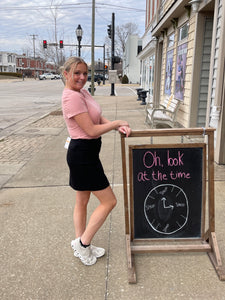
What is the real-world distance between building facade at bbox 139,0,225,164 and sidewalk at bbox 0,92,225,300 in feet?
4.67

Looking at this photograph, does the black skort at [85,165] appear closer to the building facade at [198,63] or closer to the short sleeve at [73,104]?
the short sleeve at [73,104]

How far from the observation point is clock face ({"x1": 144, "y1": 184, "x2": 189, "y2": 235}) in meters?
2.77

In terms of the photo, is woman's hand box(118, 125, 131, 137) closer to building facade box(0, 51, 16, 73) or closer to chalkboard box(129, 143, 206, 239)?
chalkboard box(129, 143, 206, 239)

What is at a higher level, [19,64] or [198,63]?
[19,64]

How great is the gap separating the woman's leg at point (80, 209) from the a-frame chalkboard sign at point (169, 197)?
376 mm

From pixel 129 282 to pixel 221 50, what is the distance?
4173 mm

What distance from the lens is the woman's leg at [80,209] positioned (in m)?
2.71

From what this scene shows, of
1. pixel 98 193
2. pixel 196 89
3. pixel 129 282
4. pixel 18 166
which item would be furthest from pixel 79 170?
pixel 196 89

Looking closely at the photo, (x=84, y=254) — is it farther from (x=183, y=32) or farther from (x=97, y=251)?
(x=183, y=32)

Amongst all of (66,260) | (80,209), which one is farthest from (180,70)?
(66,260)

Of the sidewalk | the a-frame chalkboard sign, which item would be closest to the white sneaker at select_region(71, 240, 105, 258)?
the sidewalk

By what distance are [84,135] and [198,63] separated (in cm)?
570

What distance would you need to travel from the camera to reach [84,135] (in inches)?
95.0

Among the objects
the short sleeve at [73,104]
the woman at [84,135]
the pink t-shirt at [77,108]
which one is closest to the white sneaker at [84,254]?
the woman at [84,135]
